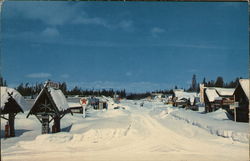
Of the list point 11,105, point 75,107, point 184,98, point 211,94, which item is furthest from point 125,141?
point 184,98

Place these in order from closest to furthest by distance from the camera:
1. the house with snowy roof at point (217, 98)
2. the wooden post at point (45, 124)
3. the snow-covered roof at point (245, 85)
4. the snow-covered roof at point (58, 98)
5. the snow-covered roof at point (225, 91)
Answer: the snow-covered roof at point (58, 98) < the wooden post at point (45, 124) < the snow-covered roof at point (245, 85) < the snow-covered roof at point (225, 91) < the house with snowy roof at point (217, 98)

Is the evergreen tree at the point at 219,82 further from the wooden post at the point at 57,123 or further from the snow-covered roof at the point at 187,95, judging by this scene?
the wooden post at the point at 57,123

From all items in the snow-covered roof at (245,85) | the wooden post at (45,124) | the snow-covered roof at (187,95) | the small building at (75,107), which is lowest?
the wooden post at (45,124)

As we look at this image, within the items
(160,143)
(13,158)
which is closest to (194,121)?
(160,143)

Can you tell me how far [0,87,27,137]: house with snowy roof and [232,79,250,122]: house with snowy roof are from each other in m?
7.33

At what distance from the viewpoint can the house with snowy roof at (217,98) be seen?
468 inches

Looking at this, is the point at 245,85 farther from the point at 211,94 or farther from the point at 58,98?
the point at 58,98

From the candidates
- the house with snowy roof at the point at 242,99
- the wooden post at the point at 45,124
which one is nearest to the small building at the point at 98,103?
the wooden post at the point at 45,124

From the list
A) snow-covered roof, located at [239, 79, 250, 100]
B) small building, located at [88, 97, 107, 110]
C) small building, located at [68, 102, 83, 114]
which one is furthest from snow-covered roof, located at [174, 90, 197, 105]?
small building, located at [68, 102, 83, 114]

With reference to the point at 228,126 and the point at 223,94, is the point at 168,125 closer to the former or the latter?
the point at 228,126

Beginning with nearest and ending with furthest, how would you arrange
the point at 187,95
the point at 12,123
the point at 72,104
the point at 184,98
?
the point at 12,123 < the point at 72,104 < the point at 187,95 < the point at 184,98

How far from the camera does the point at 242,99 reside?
11297mm

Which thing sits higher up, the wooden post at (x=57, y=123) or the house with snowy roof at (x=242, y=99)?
the house with snowy roof at (x=242, y=99)

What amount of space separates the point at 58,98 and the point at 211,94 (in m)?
6.40
